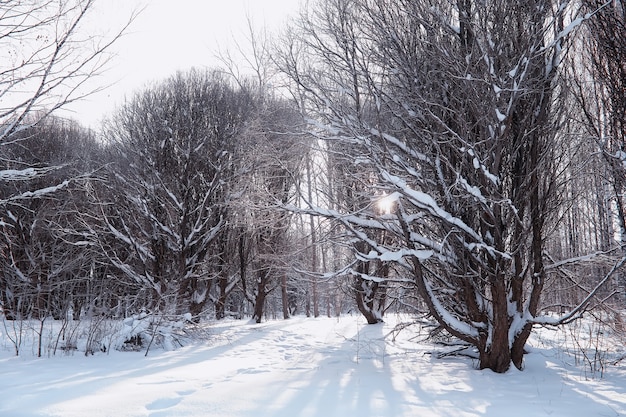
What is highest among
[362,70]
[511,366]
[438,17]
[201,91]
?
[201,91]

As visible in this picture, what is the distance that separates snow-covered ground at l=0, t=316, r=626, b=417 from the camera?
3.69 metres

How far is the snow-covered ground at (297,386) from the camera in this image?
3689 mm

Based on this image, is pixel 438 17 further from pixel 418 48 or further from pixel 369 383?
pixel 369 383

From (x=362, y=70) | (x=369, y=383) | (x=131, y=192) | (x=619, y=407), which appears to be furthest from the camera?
(x=131, y=192)

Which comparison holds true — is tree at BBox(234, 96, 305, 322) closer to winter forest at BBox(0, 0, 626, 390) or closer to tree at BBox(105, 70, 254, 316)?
winter forest at BBox(0, 0, 626, 390)

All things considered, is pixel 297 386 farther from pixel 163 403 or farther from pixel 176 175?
pixel 176 175

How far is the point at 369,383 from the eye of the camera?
4.84 meters

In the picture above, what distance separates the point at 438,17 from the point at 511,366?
4.82 m

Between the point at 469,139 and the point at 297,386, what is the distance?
13.0ft

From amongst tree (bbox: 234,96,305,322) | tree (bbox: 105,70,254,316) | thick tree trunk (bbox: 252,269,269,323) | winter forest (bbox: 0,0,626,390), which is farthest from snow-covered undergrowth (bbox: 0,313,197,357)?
thick tree trunk (bbox: 252,269,269,323)

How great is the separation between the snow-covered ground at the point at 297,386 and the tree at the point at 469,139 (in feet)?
3.08

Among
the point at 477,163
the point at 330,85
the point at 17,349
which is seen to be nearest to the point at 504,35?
the point at 477,163

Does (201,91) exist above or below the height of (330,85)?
above

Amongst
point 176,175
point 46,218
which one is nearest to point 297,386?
point 176,175
